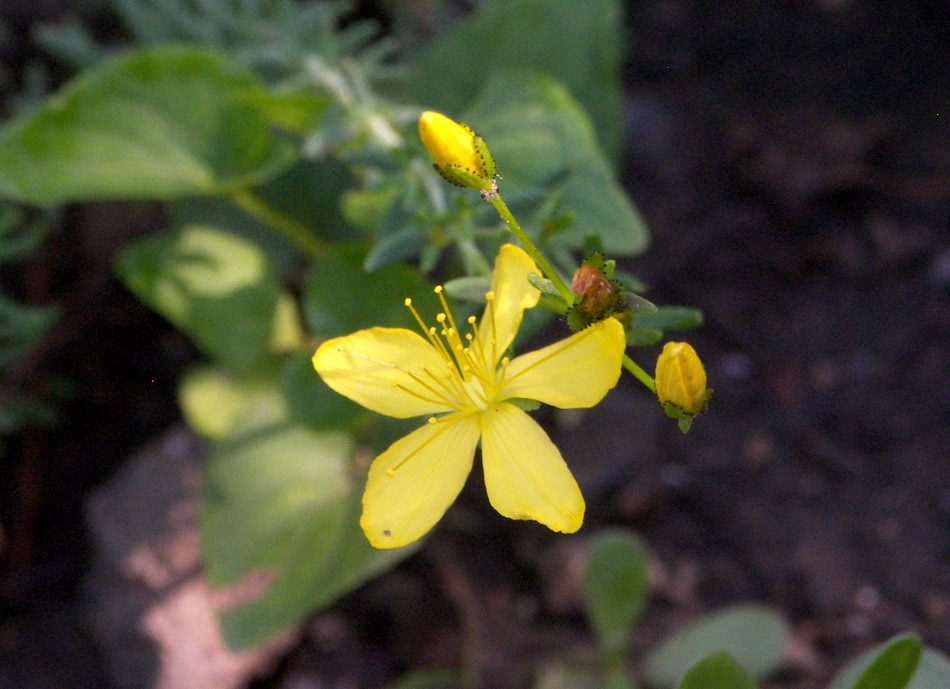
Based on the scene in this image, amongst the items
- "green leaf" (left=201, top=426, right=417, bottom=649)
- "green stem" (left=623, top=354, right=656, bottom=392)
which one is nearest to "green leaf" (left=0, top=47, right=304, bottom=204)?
"green leaf" (left=201, top=426, right=417, bottom=649)

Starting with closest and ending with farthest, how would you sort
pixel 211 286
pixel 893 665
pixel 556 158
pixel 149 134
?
pixel 893 665
pixel 556 158
pixel 149 134
pixel 211 286

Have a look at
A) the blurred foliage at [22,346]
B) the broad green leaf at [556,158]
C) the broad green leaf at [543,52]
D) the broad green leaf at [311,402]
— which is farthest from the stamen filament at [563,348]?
the blurred foliage at [22,346]

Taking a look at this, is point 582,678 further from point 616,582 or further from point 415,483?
point 415,483

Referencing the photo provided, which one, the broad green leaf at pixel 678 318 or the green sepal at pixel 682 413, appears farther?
the broad green leaf at pixel 678 318

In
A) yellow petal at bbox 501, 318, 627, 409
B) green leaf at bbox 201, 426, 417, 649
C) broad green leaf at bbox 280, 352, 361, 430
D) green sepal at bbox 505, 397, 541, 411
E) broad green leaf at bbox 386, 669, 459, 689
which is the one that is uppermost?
yellow petal at bbox 501, 318, 627, 409

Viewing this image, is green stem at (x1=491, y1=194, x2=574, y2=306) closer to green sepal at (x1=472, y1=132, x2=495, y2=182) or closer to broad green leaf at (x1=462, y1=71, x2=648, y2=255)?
green sepal at (x1=472, y1=132, x2=495, y2=182)

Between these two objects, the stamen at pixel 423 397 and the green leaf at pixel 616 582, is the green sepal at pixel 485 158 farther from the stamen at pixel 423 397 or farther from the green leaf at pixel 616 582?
the green leaf at pixel 616 582

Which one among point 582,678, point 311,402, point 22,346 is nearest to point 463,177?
Result: point 311,402
